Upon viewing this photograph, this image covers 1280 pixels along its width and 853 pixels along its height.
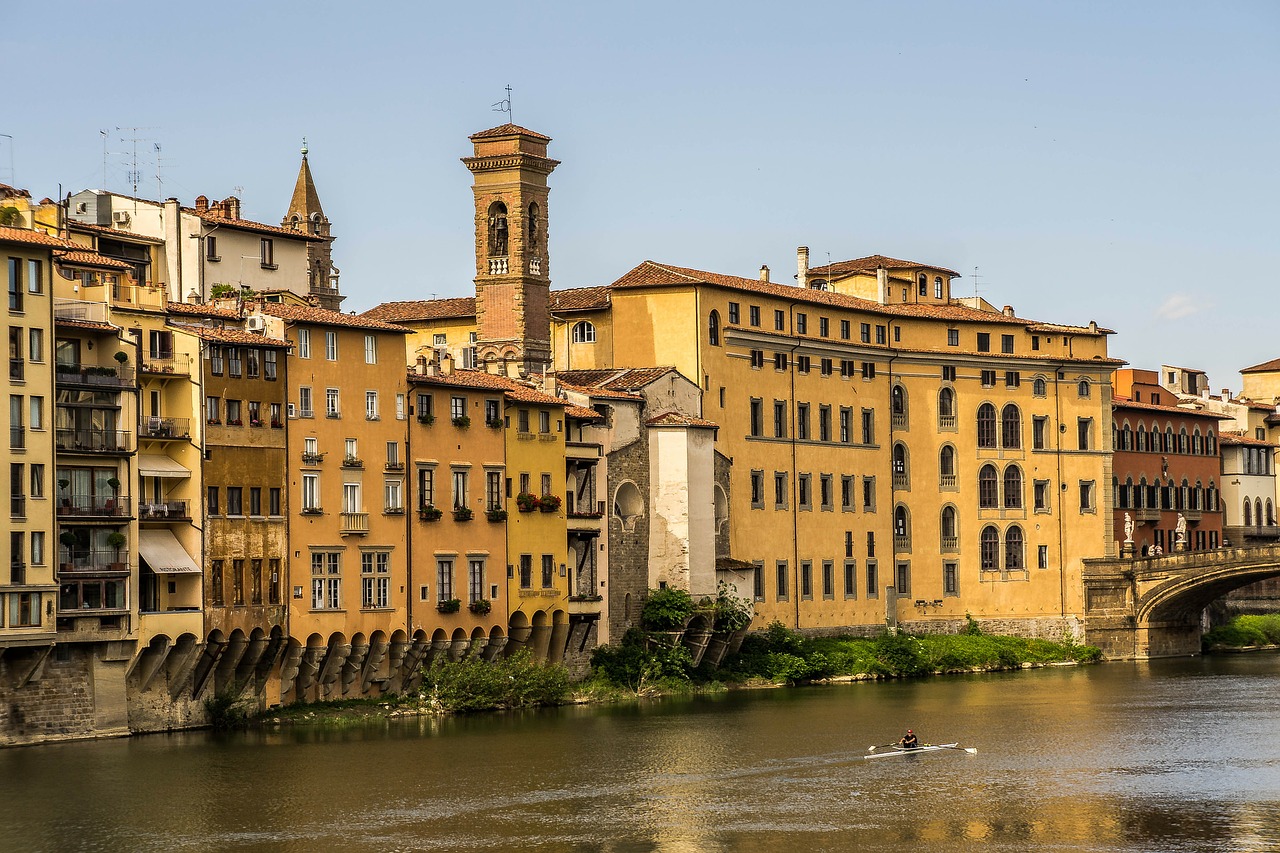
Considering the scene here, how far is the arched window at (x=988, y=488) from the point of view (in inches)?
4291

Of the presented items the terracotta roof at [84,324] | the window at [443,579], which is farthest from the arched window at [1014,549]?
the terracotta roof at [84,324]

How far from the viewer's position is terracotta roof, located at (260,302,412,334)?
72.9 metres

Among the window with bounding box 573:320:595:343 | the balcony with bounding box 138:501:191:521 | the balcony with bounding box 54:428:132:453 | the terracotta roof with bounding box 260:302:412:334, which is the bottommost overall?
the balcony with bounding box 138:501:191:521

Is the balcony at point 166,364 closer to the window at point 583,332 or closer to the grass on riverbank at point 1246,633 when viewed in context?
the window at point 583,332

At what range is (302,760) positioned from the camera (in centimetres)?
6259

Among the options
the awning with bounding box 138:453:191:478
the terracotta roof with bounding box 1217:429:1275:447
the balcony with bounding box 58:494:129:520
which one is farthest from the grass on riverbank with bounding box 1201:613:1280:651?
the balcony with bounding box 58:494:129:520

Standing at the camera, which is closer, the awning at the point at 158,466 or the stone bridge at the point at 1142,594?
the awning at the point at 158,466

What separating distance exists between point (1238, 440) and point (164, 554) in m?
82.9

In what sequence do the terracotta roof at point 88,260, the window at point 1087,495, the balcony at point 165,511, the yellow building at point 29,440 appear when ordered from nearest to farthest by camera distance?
1. the yellow building at point 29,440
2. the balcony at point 165,511
3. the terracotta roof at point 88,260
4. the window at point 1087,495

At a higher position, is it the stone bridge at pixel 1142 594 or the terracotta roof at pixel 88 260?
the terracotta roof at pixel 88 260

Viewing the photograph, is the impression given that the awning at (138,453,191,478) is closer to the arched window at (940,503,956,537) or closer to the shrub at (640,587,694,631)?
the shrub at (640,587,694,631)

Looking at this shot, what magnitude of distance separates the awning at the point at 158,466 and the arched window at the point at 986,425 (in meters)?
51.1

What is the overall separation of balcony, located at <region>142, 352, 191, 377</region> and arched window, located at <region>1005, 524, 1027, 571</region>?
170 feet

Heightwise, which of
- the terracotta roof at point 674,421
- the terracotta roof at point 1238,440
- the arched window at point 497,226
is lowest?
the terracotta roof at point 674,421
